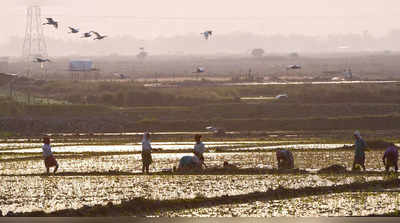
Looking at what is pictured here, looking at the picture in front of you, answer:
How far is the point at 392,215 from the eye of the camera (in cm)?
1767

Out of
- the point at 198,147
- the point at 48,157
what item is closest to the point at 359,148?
the point at 198,147

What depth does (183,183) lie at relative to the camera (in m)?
24.2

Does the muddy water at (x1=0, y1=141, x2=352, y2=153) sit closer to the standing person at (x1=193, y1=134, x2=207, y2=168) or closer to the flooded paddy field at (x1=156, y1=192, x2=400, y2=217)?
the standing person at (x1=193, y1=134, x2=207, y2=168)

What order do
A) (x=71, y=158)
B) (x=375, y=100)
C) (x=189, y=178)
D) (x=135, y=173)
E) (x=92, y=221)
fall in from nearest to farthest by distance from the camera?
(x=92, y=221)
(x=189, y=178)
(x=135, y=173)
(x=71, y=158)
(x=375, y=100)

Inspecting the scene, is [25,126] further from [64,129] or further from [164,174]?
[164,174]

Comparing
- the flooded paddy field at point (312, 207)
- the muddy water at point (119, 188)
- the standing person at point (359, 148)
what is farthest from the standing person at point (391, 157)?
the flooded paddy field at point (312, 207)

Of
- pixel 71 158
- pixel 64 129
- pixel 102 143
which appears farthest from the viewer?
pixel 64 129

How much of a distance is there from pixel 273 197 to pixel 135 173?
22.9 ft

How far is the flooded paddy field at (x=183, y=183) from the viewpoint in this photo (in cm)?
1939

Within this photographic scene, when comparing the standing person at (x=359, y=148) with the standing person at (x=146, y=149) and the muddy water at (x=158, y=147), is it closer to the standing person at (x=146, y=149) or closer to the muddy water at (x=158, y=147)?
the standing person at (x=146, y=149)

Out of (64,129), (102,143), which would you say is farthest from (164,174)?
(64,129)

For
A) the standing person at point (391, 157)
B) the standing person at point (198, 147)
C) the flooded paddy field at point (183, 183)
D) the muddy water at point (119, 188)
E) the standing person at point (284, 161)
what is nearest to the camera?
the flooded paddy field at point (183, 183)

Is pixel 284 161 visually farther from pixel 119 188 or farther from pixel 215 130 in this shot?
pixel 215 130

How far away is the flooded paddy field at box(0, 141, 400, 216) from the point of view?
63.6ft
